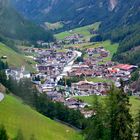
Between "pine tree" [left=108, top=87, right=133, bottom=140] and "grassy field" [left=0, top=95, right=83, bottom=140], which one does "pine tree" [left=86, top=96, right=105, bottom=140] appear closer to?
"pine tree" [left=108, top=87, right=133, bottom=140]

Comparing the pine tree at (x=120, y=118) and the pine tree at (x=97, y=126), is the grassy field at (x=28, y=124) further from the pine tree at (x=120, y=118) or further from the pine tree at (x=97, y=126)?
the pine tree at (x=120, y=118)

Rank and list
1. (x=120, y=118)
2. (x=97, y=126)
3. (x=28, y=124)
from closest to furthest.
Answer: (x=120, y=118)
(x=97, y=126)
(x=28, y=124)

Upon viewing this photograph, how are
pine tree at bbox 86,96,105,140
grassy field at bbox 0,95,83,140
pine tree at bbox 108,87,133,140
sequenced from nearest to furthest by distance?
pine tree at bbox 108,87,133,140
pine tree at bbox 86,96,105,140
grassy field at bbox 0,95,83,140

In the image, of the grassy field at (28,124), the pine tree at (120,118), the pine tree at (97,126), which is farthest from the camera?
the grassy field at (28,124)

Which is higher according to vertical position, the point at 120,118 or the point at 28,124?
the point at 120,118

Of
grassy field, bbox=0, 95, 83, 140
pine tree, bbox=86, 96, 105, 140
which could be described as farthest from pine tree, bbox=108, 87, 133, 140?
grassy field, bbox=0, 95, 83, 140

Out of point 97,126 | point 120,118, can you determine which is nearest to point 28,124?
point 97,126

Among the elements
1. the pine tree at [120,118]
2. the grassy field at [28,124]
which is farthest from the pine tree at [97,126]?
the grassy field at [28,124]

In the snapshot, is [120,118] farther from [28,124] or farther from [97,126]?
[28,124]
